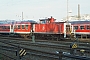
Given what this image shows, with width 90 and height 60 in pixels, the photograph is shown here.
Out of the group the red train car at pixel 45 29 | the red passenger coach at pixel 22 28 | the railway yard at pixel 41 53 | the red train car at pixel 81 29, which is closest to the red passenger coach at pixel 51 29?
the red train car at pixel 45 29

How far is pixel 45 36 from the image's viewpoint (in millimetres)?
34938

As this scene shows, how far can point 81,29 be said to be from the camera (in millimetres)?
35219

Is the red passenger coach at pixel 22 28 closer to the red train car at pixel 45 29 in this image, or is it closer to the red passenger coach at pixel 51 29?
the red train car at pixel 45 29

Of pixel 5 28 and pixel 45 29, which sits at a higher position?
pixel 5 28

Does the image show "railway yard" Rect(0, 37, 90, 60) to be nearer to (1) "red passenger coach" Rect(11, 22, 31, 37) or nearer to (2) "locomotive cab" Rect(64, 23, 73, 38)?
(2) "locomotive cab" Rect(64, 23, 73, 38)

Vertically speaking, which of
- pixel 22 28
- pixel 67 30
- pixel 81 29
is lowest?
pixel 67 30

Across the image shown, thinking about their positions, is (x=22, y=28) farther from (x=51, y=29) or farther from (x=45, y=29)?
(x=51, y=29)

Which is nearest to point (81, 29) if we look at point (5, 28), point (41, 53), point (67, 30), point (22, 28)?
point (67, 30)

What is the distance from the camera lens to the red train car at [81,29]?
113 ft

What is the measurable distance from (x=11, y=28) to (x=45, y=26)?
1111 cm

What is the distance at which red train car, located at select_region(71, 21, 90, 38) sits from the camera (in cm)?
3438

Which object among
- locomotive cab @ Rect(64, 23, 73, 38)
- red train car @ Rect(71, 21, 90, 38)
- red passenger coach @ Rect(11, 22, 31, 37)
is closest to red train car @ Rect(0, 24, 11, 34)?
red passenger coach @ Rect(11, 22, 31, 37)

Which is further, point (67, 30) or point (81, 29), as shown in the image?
point (81, 29)

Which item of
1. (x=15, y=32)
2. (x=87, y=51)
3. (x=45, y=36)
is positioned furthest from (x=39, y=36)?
(x=87, y=51)
